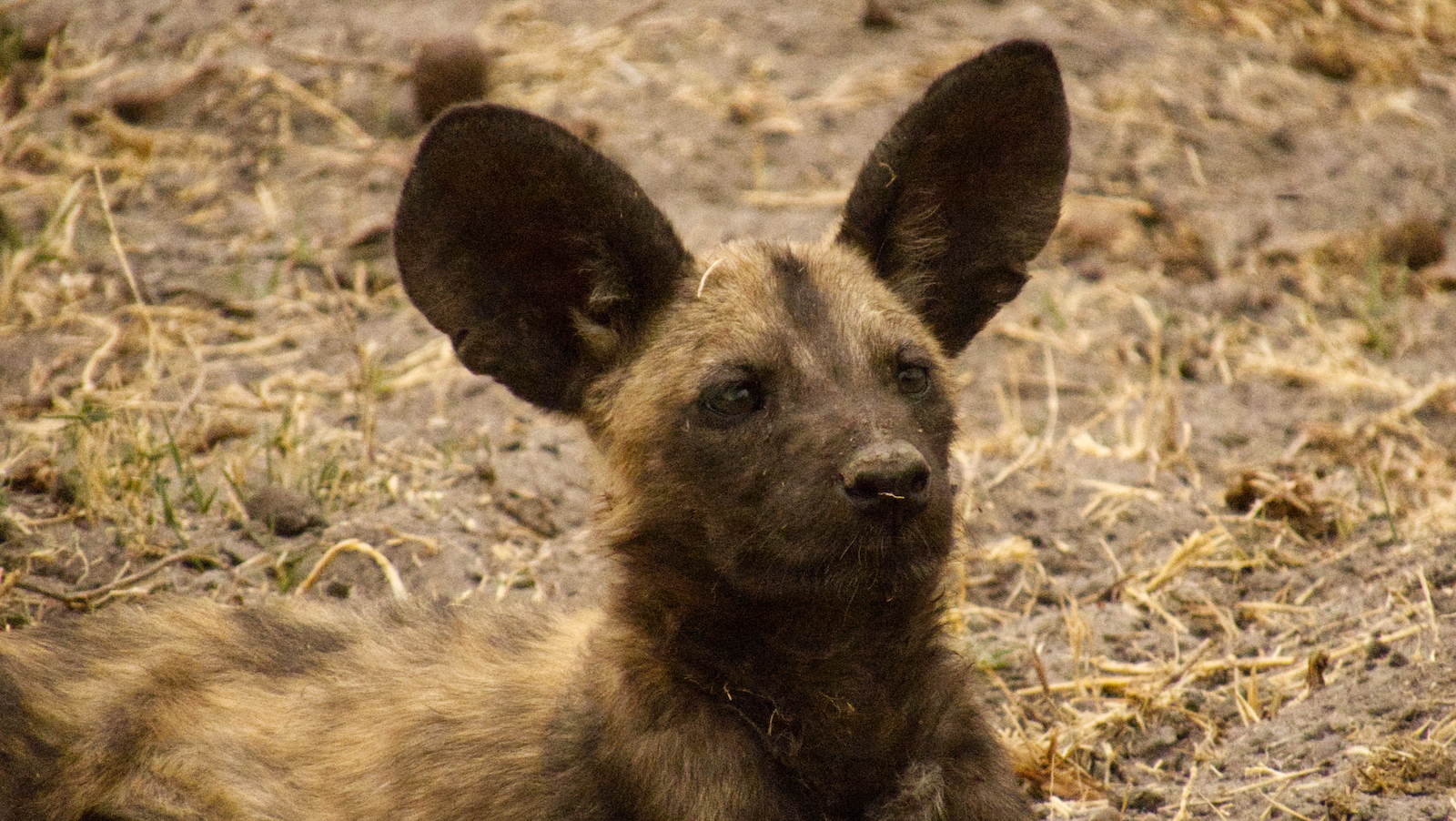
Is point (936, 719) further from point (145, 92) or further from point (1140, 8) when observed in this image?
point (1140, 8)

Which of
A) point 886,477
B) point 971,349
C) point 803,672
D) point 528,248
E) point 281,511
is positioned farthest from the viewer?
point 971,349

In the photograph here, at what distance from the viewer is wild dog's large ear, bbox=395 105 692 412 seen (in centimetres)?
342

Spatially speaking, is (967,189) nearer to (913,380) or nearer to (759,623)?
(913,380)

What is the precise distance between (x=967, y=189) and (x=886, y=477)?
3.80 feet

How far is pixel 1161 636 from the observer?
16.1 feet

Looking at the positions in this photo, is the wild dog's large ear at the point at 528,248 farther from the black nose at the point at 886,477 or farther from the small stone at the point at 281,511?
the small stone at the point at 281,511

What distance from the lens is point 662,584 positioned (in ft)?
11.1

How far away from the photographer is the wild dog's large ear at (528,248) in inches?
135

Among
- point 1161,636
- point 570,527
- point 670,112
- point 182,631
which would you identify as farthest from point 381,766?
point 670,112

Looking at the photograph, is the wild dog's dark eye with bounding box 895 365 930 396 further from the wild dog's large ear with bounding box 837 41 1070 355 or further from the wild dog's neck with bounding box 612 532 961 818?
the wild dog's neck with bounding box 612 532 961 818

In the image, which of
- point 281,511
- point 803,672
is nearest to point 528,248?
point 803,672

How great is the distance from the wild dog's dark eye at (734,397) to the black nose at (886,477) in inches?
14.0

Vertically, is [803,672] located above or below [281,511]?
above

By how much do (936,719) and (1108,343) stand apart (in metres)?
3.87
